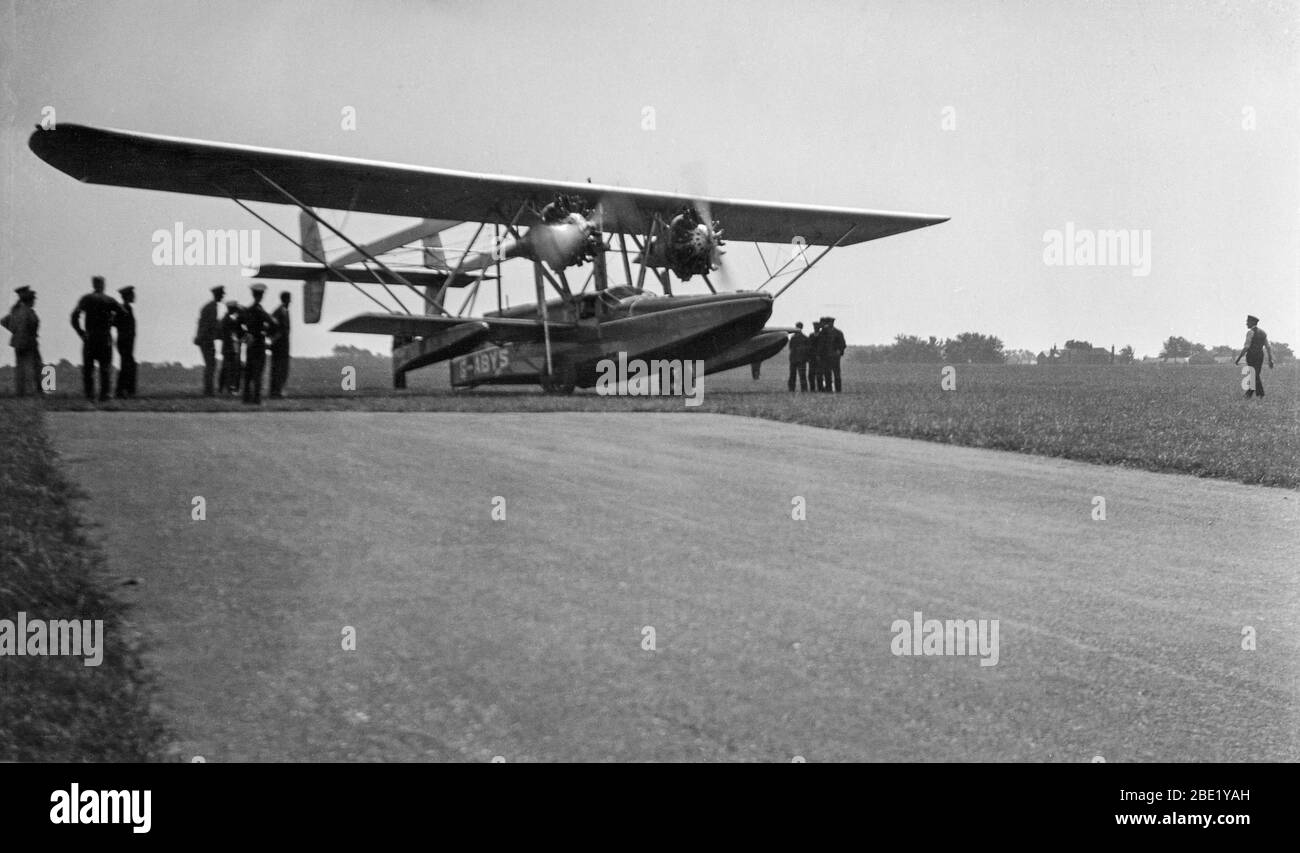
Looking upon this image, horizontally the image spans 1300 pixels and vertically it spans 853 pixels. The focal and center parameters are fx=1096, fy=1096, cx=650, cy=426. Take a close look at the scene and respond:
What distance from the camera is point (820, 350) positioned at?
80.5ft

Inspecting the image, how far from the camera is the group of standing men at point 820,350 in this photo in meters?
24.4

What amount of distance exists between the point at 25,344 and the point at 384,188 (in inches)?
348

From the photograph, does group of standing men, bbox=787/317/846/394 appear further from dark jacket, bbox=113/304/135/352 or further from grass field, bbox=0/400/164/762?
grass field, bbox=0/400/164/762

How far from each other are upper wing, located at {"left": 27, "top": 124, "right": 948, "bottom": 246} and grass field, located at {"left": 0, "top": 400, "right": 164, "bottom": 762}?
34.7 ft

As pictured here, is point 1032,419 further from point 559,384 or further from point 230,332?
point 230,332

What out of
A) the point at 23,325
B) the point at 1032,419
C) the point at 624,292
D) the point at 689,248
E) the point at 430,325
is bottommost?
the point at 1032,419

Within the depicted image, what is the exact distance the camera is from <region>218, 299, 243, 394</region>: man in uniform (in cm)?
1591

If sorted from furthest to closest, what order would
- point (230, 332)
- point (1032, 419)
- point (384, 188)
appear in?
A: point (384, 188) → point (1032, 419) → point (230, 332)

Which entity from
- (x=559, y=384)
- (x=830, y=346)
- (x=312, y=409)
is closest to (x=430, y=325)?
(x=559, y=384)

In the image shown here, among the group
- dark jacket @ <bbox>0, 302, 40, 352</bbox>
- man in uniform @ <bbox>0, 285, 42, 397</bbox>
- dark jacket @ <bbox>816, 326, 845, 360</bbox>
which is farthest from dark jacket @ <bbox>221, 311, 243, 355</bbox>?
dark jacket @ <bbox>816, 326, 845, 360</bbox>

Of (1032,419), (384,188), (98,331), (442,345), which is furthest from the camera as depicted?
(442,345)

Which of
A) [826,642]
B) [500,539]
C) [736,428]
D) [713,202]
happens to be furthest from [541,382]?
[826,642]

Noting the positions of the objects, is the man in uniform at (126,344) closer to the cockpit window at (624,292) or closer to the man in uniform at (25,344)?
the man in uniform at (25,344)

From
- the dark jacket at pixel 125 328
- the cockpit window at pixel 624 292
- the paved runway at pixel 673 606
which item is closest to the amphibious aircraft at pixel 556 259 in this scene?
the cockpit window at pixel 624 292
